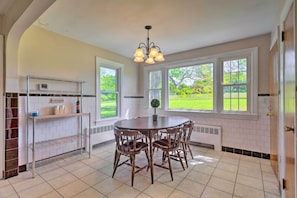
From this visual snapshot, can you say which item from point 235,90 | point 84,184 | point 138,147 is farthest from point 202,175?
point 235,90

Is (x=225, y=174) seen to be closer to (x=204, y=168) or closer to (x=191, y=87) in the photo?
(x=204, y=168)

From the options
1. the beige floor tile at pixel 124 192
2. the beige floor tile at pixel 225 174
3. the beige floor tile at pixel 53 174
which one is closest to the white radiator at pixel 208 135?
the beige floor tile at pixel 225 174

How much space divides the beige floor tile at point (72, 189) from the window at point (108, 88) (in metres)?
1.74

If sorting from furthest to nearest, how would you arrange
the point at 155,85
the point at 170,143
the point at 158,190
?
the point at 155,85, the point at 170,143, the point at 158,190

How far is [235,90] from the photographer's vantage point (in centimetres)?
337

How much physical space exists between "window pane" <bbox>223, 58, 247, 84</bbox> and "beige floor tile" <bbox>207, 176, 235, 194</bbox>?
2049 mm

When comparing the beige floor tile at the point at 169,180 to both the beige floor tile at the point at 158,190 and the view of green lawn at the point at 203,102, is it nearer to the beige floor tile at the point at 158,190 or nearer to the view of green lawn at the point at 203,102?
the beige floor tile at the point at 158,190

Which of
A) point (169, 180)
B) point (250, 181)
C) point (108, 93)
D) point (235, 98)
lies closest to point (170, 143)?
point (169, 180)

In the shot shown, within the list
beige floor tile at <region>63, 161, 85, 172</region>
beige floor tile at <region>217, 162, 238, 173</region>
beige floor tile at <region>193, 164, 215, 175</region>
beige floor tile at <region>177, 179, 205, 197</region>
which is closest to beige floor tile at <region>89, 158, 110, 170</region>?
beige floor tile at <region>63, 161, 85, 172</region>

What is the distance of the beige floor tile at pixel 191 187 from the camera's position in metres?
1.97

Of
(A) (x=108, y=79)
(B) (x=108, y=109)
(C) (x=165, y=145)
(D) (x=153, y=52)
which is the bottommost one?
(C) (x=165, y=145)

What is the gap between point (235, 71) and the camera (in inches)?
133

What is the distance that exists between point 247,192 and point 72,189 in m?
2.21

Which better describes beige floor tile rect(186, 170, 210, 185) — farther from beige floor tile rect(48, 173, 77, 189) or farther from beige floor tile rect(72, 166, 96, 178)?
beige floor tile rect(48, 173, 77, 189)
